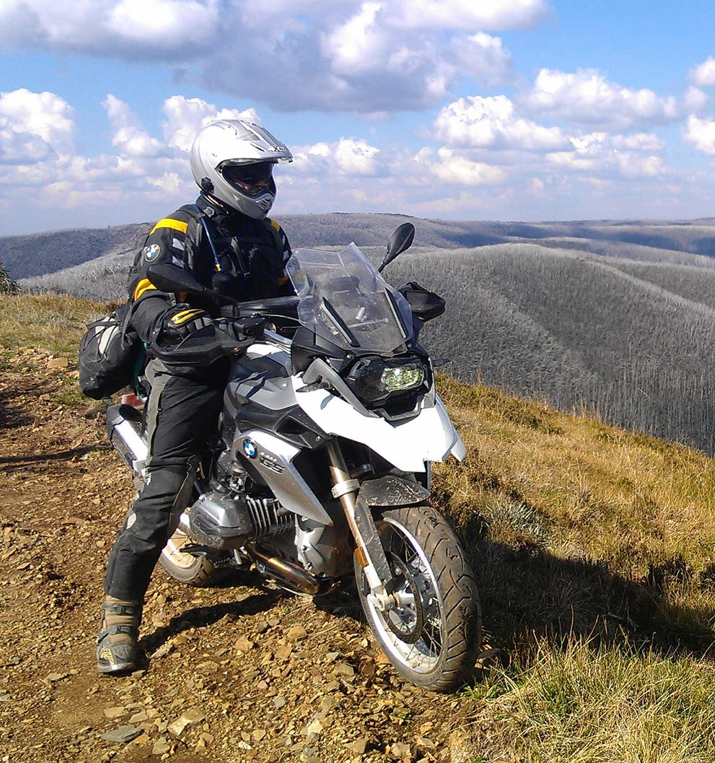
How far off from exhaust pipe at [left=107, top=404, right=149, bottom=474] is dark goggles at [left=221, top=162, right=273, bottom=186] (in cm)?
161

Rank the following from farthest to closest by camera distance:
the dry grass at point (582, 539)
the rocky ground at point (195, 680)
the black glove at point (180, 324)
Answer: the dry grass at point (582, 539) → the black glove at point (180, 324) → the rocky ground at point (195, 680)

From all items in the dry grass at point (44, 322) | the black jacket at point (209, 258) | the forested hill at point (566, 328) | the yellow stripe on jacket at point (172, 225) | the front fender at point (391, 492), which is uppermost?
the yellow stripe on jacket at point (172, 225)

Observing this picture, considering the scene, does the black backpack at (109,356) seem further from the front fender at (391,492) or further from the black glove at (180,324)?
the front fender at (391,492)

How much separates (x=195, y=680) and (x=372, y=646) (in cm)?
A: 87

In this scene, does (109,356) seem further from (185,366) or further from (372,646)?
(372,646)

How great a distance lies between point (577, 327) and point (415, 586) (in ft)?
244

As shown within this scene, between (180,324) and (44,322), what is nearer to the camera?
(180,324)

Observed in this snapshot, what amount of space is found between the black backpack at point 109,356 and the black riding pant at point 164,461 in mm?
195

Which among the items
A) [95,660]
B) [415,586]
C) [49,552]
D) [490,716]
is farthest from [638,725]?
[49,552]

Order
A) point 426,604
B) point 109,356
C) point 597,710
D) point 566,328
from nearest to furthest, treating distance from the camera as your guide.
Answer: point 597,710, point 426,604, point 109,356, point 566,328

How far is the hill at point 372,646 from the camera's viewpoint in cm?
299

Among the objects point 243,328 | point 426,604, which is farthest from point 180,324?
point 426,604

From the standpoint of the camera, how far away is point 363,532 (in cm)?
337

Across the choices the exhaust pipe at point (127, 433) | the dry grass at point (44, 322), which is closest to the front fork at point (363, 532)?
the exhaust pipe at point (127, 433)
